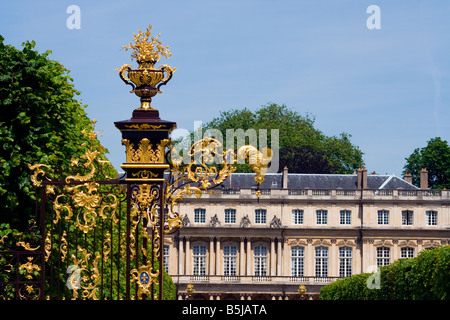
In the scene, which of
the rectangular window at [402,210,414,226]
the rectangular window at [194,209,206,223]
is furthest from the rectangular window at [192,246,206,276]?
the rectangular window at [402,210,414,226]

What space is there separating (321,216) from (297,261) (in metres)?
4.49

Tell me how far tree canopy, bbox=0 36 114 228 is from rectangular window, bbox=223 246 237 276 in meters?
61.5

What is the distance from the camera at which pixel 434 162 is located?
321 feet

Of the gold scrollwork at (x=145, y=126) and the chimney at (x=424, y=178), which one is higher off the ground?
the chimney at (x=424, y=178)

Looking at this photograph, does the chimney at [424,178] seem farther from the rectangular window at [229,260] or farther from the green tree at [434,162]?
the rectangular window at [229,260]

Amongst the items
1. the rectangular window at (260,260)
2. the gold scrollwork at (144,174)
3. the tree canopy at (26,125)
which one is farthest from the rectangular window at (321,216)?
the gold scrollwork at (144,174)

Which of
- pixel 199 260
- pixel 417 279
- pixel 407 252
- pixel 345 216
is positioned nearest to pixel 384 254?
pixel 407 252

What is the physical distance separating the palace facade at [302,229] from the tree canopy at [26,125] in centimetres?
5958

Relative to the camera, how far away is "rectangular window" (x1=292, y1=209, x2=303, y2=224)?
8638 centimetres

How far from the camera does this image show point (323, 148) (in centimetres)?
10569

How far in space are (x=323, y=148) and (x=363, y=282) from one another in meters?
57.3

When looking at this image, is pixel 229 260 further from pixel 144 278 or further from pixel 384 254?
pixel 144 278

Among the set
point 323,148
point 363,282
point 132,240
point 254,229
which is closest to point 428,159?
point 323,148

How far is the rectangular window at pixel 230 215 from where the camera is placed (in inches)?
3383
